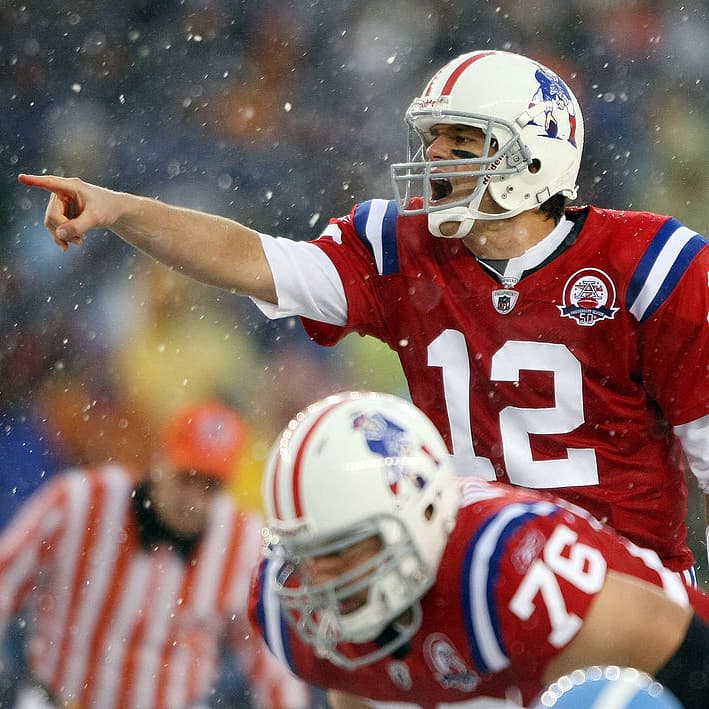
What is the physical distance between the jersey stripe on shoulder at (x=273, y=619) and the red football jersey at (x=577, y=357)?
1.99ft

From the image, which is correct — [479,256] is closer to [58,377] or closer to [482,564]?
[482,564]

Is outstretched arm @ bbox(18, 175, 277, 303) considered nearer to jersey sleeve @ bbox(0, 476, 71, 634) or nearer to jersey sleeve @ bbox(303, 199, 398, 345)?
jersey sleeve @ bbox(303, 199, 398, 345)

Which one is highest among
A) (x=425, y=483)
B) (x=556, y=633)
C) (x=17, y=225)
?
(x=17, y=225)

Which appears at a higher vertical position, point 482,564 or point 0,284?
point 0,284

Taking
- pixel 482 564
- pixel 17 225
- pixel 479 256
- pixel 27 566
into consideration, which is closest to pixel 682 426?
pixel 479 256

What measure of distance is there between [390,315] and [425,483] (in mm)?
846

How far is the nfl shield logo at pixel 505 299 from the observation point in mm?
2504

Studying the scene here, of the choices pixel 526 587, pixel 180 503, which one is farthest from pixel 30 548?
pixel 526 587

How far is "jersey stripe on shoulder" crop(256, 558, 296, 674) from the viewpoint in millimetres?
2064

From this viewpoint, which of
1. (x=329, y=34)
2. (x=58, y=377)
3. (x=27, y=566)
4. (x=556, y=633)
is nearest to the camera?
(x=556, y=633)

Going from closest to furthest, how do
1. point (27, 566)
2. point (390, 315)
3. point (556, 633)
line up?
1. point (556, 633)
2. point (390, 315)
3. point (27, 566)

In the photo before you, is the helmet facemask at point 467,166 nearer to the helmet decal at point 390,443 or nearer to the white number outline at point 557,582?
the helmet decal at point 390,443

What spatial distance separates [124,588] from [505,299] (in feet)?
5.44

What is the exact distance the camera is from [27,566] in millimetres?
3574
